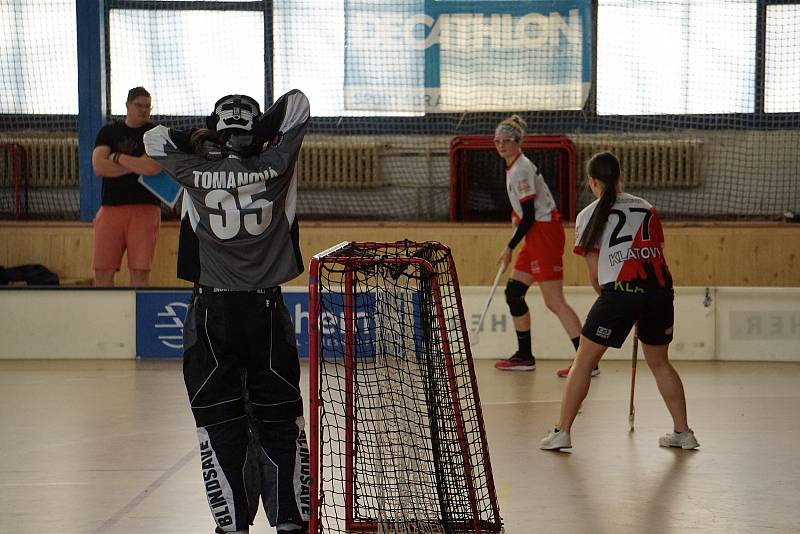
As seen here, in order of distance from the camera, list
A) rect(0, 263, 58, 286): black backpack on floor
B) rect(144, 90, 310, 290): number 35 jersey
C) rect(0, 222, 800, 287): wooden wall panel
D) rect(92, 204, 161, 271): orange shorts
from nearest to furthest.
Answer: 1. rect(144, 90, 310, 290): number 35 jersey
2. rect(92, 204, 161, 271): orange shorts
3. rect(0, 263, 58, 286): black backpack on floor
4. rect(0, 222, 800, 287): wooden wall panel

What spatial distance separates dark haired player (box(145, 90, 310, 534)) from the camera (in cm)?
379

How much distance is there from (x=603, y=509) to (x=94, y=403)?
3.79 m

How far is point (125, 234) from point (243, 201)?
A: 19.5 feet

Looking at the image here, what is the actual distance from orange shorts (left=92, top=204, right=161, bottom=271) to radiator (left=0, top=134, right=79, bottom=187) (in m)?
3.54

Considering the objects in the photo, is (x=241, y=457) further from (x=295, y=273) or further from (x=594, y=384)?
(x=594, y=384)

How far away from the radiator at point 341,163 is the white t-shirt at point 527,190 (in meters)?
4.69

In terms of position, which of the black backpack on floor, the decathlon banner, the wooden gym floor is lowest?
the wooden gym floor

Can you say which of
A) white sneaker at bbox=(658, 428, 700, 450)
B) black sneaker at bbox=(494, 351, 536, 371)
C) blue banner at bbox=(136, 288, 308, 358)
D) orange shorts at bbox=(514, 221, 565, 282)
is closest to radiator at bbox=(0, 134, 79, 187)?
blue banner at bbox=(136, 288, 308, 358)

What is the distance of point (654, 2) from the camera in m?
12.4

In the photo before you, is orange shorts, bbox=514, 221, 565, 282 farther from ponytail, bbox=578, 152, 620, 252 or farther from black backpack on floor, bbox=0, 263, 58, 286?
black backpack on floor, bbox=0, 263, 58, 286

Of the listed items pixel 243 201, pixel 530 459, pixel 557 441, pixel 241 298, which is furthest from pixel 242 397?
pixel 557 441

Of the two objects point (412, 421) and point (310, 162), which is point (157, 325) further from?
point (412, 421)

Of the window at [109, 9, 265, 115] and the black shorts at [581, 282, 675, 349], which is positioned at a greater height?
the window at [109, 9, 265, 115]

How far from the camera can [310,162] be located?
41.8 feet
